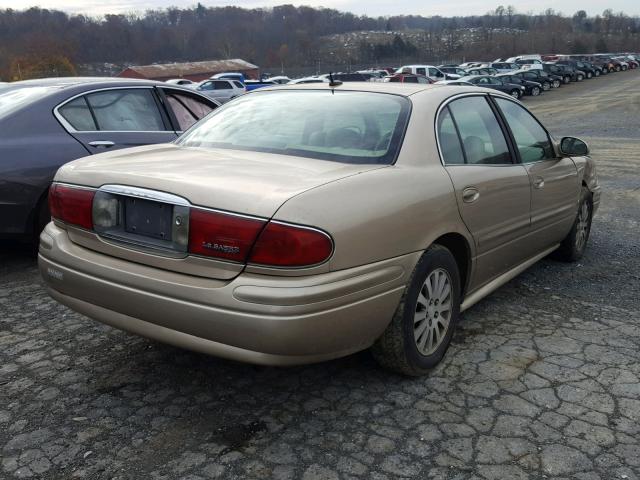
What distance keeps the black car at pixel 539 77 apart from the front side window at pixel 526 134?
34423 millimetres

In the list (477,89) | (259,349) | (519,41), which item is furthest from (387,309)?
(519,41)

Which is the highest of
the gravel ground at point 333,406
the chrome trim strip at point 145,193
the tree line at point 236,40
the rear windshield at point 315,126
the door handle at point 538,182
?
the tree line at point 236,40

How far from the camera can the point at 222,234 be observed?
2572 millimetres

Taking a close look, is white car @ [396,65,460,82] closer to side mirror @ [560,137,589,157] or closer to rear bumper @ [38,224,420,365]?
side mirror @ [560,137,589,157]

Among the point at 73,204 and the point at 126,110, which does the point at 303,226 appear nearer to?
the point at 73,204

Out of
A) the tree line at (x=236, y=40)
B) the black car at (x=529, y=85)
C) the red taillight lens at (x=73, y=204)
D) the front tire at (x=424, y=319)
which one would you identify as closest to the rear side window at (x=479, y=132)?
the front tire at (x=424, y=319)

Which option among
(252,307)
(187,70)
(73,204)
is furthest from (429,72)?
(187,70)

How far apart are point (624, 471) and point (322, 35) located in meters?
165

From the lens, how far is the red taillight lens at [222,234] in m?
→ 2.54

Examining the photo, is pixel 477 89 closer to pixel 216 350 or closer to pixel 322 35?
pixel 216 350

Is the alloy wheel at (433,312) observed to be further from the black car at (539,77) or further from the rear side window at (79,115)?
the black car at (539,77)

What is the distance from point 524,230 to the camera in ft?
13.5

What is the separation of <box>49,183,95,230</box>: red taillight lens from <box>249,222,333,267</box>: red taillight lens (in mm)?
968

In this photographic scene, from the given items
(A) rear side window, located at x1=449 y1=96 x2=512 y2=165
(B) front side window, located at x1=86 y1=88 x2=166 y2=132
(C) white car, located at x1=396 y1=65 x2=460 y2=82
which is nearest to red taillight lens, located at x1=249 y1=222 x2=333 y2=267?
(A) rear side window, located at x1=449 y1=96 x2=512 y2=165
